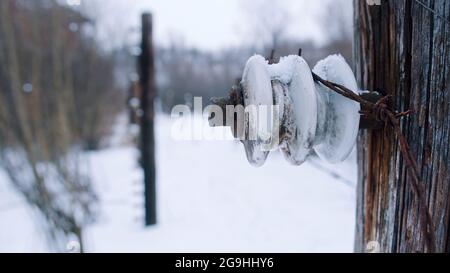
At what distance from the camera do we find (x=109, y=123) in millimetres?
9914

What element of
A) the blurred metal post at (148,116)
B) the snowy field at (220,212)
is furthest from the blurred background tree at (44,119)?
the blurred metal post at (148,116)

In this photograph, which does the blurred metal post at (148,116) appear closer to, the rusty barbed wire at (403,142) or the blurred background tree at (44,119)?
the blurred background tree at (44,119)

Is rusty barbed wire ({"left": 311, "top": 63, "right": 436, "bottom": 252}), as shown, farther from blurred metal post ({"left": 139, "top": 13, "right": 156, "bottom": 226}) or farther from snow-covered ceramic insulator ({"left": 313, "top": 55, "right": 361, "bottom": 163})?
blurred metal post ({"left": 139, "top": 13, "right": 156, "bottom": 226})

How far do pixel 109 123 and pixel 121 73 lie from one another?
154 centimetres

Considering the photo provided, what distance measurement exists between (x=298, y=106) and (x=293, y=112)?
1 cm

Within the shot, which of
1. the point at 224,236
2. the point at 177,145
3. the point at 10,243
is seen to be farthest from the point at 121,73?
the point at 224,236

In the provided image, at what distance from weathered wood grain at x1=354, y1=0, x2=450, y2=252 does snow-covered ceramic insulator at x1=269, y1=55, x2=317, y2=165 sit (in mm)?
178

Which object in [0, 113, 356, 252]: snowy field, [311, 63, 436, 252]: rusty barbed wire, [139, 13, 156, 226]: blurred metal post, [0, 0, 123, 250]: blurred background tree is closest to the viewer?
[311, 63, 436, 252]: rusty barbed wire

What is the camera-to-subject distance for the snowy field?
3.66 meters

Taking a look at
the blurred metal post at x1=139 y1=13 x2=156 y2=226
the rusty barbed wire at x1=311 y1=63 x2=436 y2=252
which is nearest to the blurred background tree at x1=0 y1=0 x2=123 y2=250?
the blurred metal post at x1=139 y1=13 x2=156 y2=226

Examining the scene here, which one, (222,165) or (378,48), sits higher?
(378,48)

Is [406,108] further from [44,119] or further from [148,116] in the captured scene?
[44,119]

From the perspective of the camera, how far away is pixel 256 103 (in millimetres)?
589

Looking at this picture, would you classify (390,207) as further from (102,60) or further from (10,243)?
(102,60)
